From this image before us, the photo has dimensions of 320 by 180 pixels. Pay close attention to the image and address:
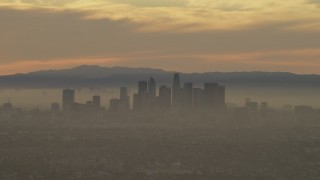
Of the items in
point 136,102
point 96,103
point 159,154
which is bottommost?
point 159,154

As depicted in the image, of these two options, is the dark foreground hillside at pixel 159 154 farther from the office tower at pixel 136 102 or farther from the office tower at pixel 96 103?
A: the office tower at pixel 136 102

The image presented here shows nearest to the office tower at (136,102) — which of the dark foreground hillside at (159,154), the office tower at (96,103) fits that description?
the office tower at (96,103)

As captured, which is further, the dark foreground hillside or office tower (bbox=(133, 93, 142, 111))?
office tower (bbox=(133, 93, 142, 111))

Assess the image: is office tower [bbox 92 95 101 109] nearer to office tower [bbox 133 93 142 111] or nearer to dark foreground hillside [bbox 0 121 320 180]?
office tower [bbox 133 93 142 111]

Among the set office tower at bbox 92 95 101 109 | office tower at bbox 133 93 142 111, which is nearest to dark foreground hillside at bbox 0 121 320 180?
office tower at bbox 92 95 101 109

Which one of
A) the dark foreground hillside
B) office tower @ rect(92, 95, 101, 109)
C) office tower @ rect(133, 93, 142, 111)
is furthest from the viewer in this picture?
office tower @ rect(133, 93, 142, 111)

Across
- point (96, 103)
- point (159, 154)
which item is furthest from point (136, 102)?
point (159, 154)

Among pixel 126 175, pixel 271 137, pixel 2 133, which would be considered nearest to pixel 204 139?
pixel 271 137

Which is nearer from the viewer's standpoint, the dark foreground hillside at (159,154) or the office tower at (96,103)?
the dark foreground hillside at (159,154)

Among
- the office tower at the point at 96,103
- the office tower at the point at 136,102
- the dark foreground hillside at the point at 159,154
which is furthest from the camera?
the office tower at the point at 136,102

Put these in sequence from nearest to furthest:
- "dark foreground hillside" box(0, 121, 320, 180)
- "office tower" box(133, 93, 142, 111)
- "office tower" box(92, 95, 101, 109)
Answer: "dark foreground hillside" box(0, 121, 320, 180)
"office tower" box(92, 95, 101, 109)
"office tower" box(133, 93, 142, 111)

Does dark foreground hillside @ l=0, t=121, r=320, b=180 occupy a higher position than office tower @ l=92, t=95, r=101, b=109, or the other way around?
office tower @ l=92, t=95, r=101, b=109

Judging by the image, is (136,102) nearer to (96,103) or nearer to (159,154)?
(96,103)

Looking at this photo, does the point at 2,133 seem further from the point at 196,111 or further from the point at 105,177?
the point at 196,111
